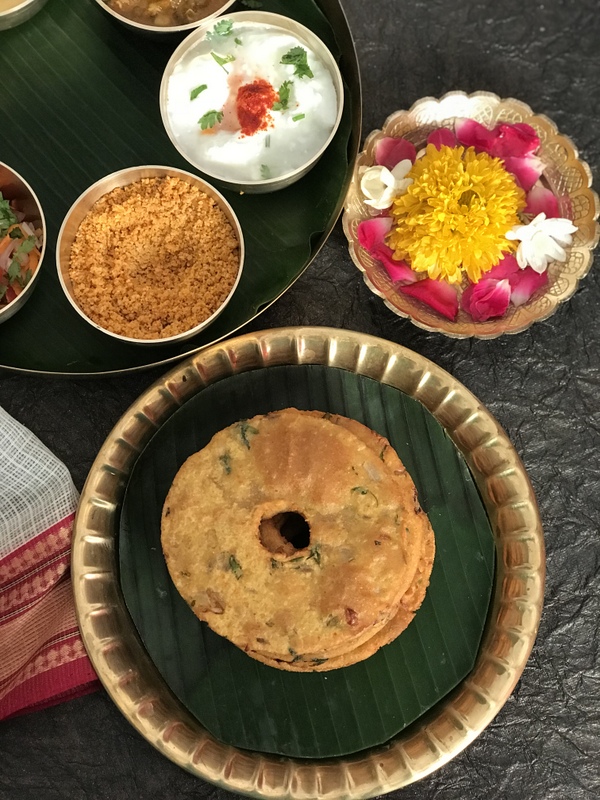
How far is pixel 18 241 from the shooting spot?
196cm

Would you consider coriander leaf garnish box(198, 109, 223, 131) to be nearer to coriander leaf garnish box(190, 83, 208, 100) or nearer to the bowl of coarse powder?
coriander leaf garnish box(190, 83, 208, 100)

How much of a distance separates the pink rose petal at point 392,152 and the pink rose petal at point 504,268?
39 centimetres

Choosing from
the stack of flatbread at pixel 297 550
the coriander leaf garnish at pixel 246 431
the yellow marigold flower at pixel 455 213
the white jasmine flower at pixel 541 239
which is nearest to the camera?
the stack of flatbread at pixel 297 550

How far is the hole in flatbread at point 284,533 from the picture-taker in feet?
5.89

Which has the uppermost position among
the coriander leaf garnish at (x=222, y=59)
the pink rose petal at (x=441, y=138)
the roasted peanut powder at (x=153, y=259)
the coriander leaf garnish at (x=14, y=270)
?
the coriander leaf garnish at (x=222, y=59)

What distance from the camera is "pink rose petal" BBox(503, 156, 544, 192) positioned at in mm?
2053

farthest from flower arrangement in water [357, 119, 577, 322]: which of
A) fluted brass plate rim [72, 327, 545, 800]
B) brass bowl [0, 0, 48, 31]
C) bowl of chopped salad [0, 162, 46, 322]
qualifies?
brass bowl [0, 0, 48, 31]

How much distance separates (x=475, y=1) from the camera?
2.34m

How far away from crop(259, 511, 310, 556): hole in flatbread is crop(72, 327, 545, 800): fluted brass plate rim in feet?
1.39

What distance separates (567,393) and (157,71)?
156 centimetres

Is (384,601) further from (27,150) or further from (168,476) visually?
(27,150)

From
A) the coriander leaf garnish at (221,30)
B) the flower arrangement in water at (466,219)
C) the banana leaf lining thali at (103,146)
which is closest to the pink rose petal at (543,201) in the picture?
the flower arrangement in water at (466,219)

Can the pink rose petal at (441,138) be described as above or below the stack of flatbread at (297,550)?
above

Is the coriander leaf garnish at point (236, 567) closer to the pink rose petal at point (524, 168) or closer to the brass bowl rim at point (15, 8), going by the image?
the pink rose petal at point (524, 168)
